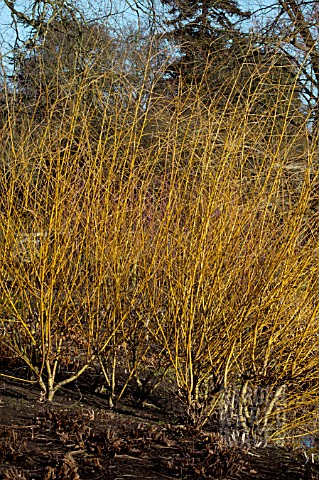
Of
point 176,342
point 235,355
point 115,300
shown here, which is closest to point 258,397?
point 235,355

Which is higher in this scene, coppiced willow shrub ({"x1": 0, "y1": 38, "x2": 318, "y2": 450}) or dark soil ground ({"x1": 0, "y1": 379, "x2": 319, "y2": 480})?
coppiced willow shrub ({"x1": 0, "y1": 38, "x2": 318, "y2": 450})

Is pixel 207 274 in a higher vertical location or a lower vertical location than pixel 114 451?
higher

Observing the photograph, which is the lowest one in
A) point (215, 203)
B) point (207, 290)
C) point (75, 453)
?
point (75, 453)

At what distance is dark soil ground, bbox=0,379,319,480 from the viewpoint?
349cm

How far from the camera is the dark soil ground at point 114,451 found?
349 cm

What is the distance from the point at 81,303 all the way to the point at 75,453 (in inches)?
56.3

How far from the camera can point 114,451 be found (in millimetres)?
3744

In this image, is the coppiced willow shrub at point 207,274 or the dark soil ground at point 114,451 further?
the coppiced willow shrub at point 207,274

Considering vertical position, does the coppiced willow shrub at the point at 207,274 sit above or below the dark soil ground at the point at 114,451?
above

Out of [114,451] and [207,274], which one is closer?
Result: [114,451]

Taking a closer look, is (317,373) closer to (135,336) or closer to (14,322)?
(135,336)

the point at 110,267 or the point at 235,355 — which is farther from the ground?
the point at 110,267

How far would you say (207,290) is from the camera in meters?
4.48

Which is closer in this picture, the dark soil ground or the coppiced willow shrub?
the dark soil ground
